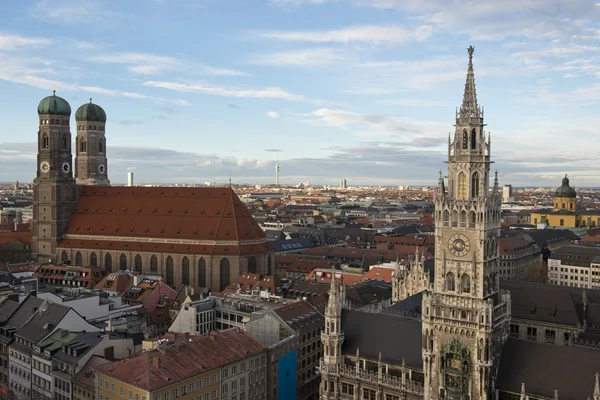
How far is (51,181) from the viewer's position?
14400 cm

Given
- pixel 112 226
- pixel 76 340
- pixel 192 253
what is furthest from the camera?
pixel 112 226

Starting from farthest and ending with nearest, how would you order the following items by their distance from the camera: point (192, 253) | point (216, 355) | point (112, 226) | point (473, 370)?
point (112, 226)
point (192, 253)
point (216, 355)
point (473, 370)

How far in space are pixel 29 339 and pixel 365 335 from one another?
44.8 m

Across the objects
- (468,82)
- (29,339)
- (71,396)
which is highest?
(468,82)

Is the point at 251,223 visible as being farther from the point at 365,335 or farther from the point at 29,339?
the point at 365,335

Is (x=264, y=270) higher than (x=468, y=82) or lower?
lower

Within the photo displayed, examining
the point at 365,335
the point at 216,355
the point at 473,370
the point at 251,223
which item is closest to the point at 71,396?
the point at 216,355

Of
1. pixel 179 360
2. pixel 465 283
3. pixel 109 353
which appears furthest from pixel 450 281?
pixel 109 353

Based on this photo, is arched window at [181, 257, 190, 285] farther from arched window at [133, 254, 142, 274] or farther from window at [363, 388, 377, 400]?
window at [363, 388, 377, 400]

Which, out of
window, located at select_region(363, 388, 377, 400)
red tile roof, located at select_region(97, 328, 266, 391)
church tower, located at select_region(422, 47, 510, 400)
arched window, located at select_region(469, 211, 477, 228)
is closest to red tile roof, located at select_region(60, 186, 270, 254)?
red tile roof, located at select_region(97, 328, 266, 391)

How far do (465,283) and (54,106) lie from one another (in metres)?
119

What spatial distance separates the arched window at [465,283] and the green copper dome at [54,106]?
11762 centimetres

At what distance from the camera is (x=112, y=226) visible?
Answer: 462 feet

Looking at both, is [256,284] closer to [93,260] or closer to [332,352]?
[93,260]
